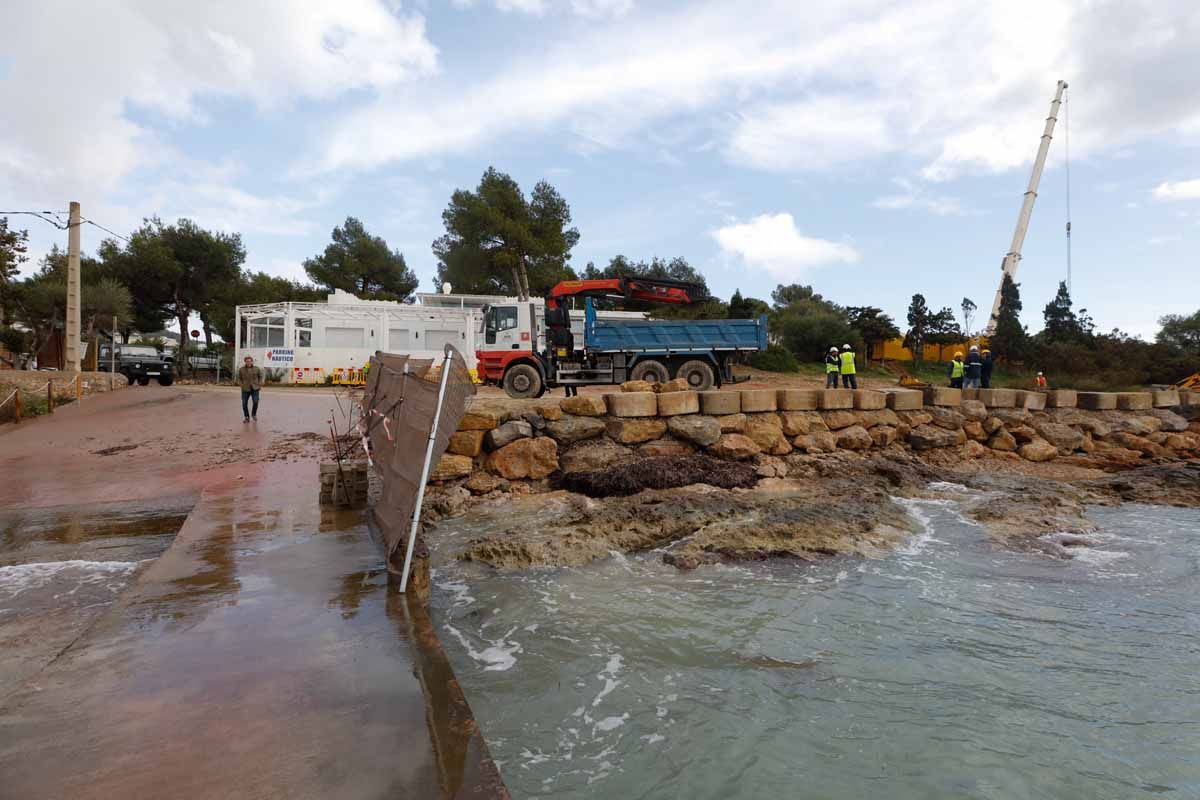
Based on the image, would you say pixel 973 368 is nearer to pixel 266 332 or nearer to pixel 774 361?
pixel 774 361

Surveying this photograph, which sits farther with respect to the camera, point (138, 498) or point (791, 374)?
point (791, 374)

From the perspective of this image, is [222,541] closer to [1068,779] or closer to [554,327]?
[1068,779]

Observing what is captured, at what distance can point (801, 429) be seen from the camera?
1082 centimetres

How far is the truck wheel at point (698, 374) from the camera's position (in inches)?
576

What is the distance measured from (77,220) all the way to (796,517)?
22284mm

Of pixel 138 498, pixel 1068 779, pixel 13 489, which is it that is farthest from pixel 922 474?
pixel 13 489

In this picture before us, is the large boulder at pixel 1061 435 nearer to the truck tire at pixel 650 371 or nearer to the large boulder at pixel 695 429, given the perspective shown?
the large boulder at pixel 695 429

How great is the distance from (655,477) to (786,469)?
94.1 inches

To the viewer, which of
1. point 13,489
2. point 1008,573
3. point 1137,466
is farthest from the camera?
point 1137,466

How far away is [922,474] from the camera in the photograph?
408 inches

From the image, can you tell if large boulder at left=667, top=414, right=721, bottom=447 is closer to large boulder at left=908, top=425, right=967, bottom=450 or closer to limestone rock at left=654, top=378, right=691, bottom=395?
limestone rock at left=654, top=378, right=691, bottom=395

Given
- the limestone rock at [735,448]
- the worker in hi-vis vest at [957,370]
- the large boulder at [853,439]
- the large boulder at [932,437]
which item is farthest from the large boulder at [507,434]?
the worker in hi-vis vest at [957,370]

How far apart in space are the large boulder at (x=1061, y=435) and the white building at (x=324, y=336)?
21.1 meters

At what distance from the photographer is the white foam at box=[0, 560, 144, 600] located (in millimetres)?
4656
